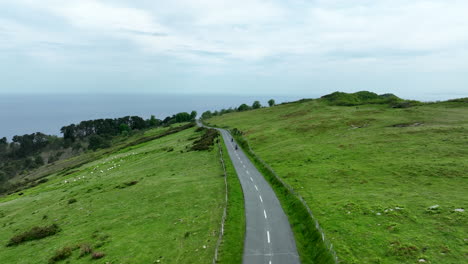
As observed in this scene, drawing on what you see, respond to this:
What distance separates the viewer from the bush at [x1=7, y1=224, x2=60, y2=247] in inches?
1372

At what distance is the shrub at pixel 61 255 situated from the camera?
91.5ft

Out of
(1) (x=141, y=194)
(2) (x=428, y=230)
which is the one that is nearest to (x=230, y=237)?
(2) (x=428, y=230)

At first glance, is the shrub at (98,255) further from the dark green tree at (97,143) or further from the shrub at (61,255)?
the dark green tree at (97,143)

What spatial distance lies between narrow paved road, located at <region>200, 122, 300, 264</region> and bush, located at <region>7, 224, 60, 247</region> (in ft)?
86.5

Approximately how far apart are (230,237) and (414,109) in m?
91.1

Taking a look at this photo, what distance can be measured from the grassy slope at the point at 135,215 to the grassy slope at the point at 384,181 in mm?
13041

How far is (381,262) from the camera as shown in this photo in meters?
21.2

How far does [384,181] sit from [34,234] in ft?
160

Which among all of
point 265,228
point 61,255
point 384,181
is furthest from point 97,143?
point 384,181

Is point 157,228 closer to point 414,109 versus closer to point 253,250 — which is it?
point 253,250

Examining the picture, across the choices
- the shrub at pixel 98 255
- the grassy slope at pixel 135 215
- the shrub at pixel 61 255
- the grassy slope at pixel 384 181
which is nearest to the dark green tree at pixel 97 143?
the grassy slope at pixel 135 215

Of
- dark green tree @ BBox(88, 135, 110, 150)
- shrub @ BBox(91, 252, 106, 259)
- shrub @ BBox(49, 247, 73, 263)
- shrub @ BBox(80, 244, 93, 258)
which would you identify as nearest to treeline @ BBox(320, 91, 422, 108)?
shrub @ BBox(91, 252, 106, 259)

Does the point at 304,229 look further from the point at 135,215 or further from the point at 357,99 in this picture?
the point at 357,99

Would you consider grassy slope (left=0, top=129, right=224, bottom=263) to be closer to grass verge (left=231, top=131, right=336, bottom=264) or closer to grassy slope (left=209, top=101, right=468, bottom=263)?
grass verge (left=231, top=131, right=336, bottom=264)
